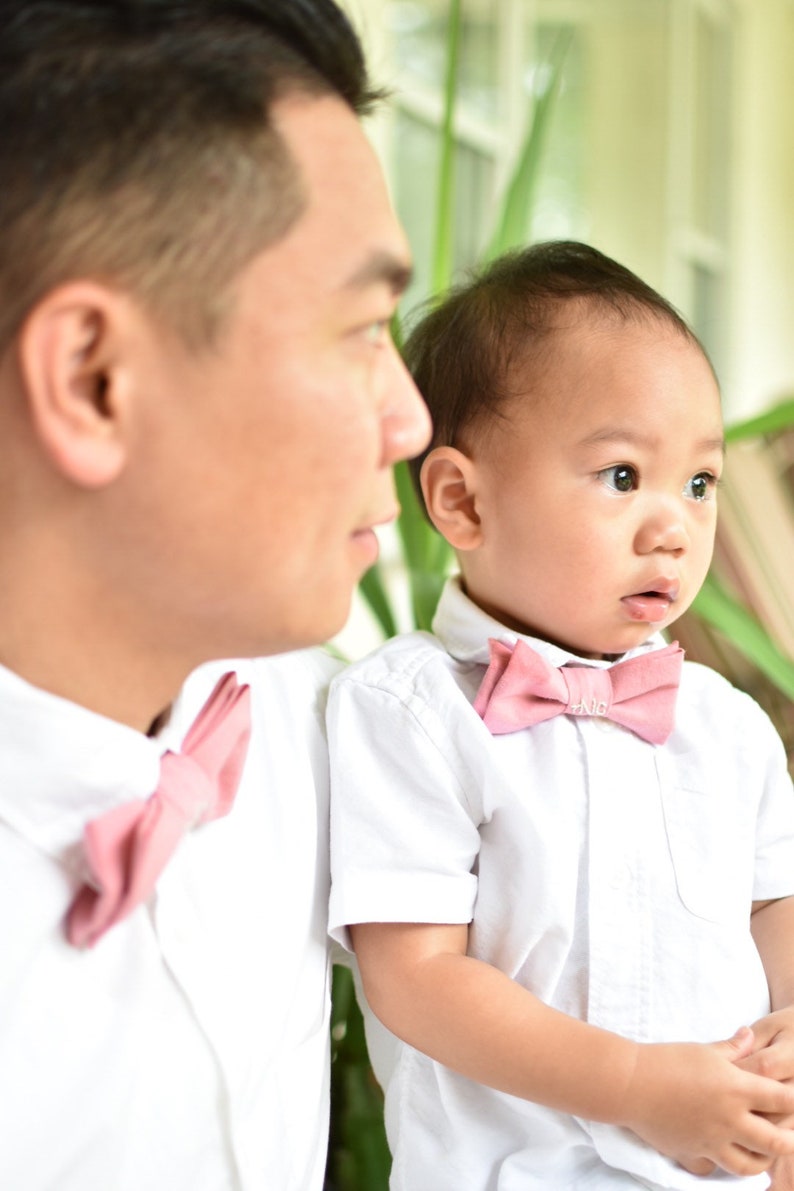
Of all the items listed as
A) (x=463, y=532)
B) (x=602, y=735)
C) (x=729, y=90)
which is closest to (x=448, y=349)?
(x=463, y=532)

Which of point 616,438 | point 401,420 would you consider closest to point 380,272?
point 401,420

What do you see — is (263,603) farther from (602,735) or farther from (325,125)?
(602,735)

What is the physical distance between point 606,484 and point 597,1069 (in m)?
0.51

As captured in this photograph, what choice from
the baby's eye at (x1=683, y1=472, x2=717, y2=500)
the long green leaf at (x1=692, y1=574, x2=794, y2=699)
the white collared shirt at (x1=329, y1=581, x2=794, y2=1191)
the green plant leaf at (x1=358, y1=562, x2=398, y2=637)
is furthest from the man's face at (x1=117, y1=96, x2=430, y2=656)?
the green plant leaf at (x1=358, y1=562, x2=398, y2=637)

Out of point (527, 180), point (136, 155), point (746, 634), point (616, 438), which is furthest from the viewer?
point (527, 180)

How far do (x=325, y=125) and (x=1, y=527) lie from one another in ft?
1.15

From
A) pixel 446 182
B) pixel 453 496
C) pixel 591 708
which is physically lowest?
pixel 591 708

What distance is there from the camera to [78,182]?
75 cm

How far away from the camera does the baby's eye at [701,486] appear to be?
1197 mm

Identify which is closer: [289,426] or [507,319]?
[289,426]

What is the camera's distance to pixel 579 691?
115 centimetres

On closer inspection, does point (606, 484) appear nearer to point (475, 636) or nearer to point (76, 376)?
point (475, 636)

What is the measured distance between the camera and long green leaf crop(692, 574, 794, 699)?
59.6 inches

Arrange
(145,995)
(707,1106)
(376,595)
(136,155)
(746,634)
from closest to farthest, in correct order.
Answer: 1. (136,155)
2. (145,995)
3. (707,1106)
4. (746,634)
5. (376,595)
